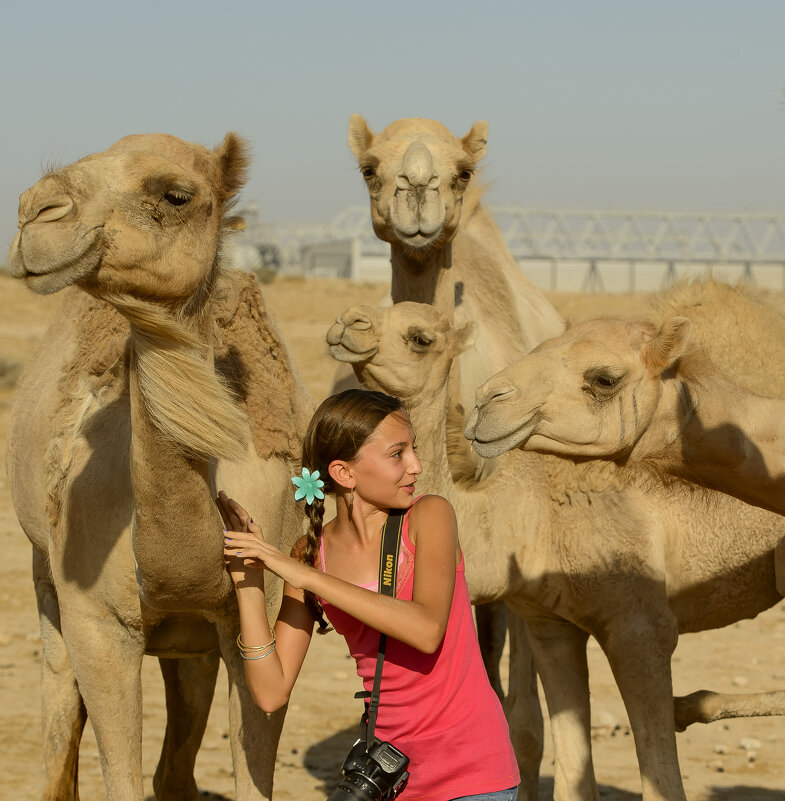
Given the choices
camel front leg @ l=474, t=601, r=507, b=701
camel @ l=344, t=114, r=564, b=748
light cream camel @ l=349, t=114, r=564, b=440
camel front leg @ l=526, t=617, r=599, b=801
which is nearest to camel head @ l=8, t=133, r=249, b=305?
Result: camel @ l=344, t=114, r=564, b=748

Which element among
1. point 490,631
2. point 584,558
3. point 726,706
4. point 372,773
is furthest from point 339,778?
point 372,773

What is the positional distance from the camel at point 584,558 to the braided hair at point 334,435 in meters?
1.26

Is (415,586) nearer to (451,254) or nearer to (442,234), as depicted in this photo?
(442,234)

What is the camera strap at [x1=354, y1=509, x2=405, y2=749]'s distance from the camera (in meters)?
3.26

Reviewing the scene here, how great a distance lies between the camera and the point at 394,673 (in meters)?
3.36

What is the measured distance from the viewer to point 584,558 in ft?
17.2

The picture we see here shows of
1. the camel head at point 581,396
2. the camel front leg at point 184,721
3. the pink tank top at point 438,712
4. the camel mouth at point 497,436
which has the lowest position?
the camel front leg at point 184,721

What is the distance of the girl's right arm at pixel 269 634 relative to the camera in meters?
3.48

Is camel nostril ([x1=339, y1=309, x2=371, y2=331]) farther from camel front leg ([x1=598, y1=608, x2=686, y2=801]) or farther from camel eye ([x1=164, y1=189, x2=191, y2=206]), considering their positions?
camel front leg ([x1=598, y1=608, x2=686, y2=801])

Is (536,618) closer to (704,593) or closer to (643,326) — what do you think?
(704,593)

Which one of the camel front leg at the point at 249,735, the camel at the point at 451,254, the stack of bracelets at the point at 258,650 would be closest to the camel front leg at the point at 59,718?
the camel front leg at the point at 249,735

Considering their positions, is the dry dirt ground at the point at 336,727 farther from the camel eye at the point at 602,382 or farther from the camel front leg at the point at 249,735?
the camel eye at the point at 602,382

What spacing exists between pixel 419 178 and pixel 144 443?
262 cm

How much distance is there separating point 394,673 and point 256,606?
438mm
